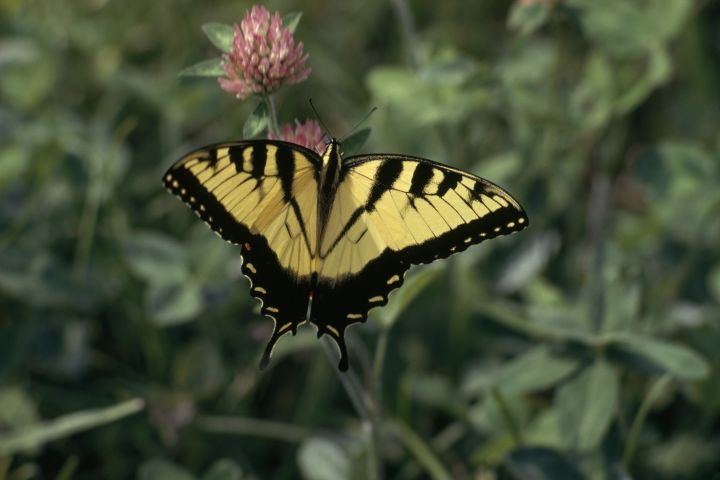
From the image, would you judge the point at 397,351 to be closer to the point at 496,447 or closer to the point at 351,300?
the point at 496,447

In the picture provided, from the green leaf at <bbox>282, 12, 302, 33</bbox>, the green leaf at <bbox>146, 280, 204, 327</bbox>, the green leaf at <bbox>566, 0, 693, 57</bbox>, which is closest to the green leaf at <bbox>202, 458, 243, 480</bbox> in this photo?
the green leaf at <bbox>146, 280, 204, 327</bbox>

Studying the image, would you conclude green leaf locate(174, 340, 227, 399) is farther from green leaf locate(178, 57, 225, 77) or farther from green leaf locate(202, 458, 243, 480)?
A: green leaf locate(178, 57, 225, 77)

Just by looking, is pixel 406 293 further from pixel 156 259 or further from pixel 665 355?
pixel 156 259

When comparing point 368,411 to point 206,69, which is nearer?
point 206,69

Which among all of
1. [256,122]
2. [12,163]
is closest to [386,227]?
[256,122]

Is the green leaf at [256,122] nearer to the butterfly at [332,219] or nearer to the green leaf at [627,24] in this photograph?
the butterfly at [332,219]
